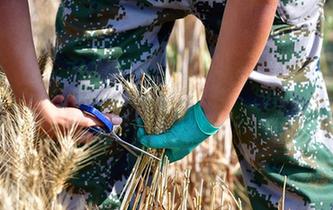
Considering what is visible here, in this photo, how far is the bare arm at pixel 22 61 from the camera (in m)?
1.96

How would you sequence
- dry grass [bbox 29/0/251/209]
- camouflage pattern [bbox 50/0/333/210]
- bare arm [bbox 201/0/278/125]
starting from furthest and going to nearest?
dry grass [bbox 29/0/251/209]
camouflage pattern [bbox 50/0/333/210]
bare arm [bbox 201/0/278/125]

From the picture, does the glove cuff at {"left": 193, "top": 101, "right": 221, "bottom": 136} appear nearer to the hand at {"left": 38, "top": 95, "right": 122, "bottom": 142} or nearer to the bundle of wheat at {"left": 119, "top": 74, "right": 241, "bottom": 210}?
the bundle of wheat at {"left": 119, "top": 74, "right": 241, "bottom": 210}

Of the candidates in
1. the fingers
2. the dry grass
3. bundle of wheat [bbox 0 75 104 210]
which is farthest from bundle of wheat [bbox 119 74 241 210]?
the dry grass

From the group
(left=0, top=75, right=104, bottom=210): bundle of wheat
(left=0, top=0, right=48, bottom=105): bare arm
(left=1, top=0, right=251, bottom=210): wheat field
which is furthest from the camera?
(left=1, top=0, right=251, bottom=210): wheat field

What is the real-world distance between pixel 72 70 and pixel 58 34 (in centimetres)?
11

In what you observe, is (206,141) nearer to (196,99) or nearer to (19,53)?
(196,99)

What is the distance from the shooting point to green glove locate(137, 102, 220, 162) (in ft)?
6.52

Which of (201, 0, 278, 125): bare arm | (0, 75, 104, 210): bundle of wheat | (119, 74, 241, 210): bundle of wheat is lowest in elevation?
(119, 74, 241, 210): bundle of wheat

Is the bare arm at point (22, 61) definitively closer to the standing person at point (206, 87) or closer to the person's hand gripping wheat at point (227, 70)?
the standing person at point (206, 87)

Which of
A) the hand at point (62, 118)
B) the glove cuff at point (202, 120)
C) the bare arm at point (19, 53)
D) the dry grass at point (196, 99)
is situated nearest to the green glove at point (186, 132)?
the glove cuff at point (202, 120)

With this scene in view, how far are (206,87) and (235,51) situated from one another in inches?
4.7

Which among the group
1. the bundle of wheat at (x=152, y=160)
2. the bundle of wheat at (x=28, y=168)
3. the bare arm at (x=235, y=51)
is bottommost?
the bundle of wheat at (x=152, y=160)

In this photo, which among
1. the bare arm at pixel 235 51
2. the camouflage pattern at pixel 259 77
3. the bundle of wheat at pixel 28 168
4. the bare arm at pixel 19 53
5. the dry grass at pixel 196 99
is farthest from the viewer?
the dry grass at pixel 196 99

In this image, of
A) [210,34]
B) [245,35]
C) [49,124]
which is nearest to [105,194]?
[49,124]
